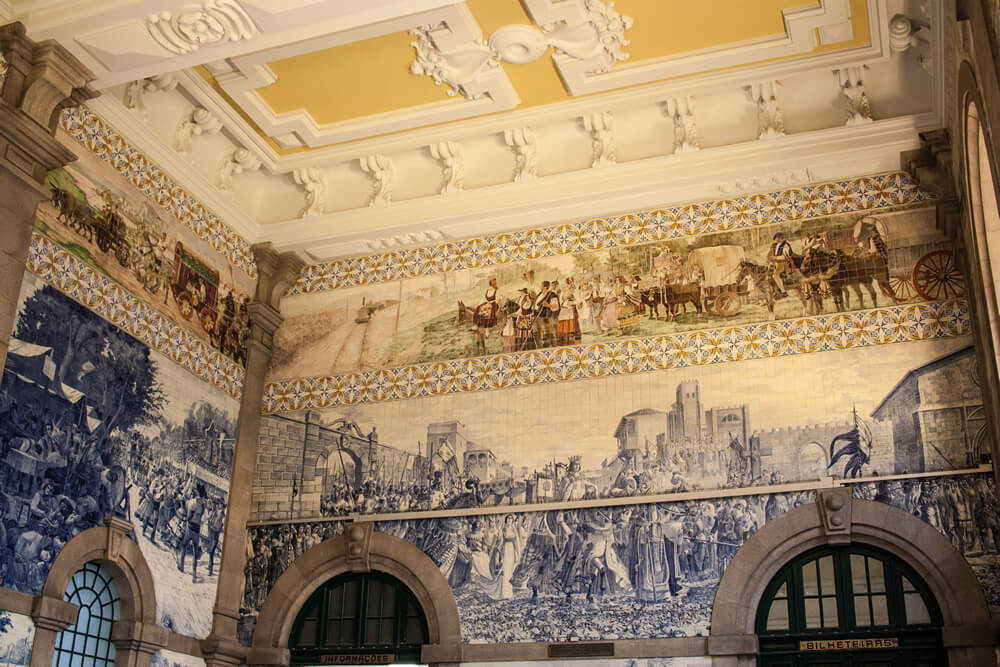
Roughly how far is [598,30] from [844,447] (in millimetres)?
5145

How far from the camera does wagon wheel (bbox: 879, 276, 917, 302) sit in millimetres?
11648

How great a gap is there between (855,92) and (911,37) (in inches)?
35.4

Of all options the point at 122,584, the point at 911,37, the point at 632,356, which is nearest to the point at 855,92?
the point at 911,37

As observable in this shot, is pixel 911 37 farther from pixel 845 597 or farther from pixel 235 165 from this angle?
pixel 235 165

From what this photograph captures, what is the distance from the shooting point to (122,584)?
11430mm

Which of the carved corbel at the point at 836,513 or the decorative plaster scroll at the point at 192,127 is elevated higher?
the decorative plaster scroll at the point at 192,127

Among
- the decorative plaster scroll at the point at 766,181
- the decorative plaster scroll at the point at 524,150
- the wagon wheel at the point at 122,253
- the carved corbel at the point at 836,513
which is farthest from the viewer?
the decorative plaster scroll at the point at 524,150

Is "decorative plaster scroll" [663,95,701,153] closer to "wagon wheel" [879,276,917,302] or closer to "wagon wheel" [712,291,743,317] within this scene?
"wagon wheel" [712,291,743,317]

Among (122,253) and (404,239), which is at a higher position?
(404,239)

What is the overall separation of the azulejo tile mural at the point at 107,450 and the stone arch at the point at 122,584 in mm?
122

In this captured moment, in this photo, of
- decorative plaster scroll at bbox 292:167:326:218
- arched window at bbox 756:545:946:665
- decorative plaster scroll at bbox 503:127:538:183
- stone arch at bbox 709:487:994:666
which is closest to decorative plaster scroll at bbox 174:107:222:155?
decorative plaster scroll at bbox 292:167:326:218

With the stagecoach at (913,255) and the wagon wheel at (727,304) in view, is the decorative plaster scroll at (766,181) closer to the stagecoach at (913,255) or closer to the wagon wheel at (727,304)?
the stagecoach at (913,255)

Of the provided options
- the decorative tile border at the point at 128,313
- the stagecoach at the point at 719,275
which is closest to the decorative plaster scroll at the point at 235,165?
the decorative tile border at the point at 128,313

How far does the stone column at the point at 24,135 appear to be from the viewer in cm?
1024
